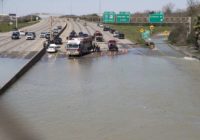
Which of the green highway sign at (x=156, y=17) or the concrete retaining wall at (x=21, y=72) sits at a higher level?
the green highway sign at (x=156, y=17)

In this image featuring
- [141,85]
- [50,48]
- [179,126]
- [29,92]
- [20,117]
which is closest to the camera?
[179,126]

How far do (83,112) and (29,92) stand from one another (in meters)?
9.96

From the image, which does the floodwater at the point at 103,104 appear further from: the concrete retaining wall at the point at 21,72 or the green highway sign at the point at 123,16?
the green highway sign at the point at 123,16

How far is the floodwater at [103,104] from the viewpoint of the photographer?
24.0m

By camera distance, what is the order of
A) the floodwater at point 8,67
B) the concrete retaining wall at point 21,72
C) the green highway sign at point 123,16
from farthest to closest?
1. the green highway sign at point 123,16
2. the floodwater at point 8,67
3. the concrete retaining wall at point 21,72

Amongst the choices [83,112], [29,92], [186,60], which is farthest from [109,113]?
[186,60]

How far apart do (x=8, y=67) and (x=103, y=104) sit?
2619 centimetres

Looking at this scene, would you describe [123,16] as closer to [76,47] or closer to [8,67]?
[76,47]

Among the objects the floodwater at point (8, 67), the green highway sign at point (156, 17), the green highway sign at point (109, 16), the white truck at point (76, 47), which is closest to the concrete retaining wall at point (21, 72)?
the floodwater at point (8, 67)

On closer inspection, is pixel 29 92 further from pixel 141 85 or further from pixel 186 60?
pixel 186 60

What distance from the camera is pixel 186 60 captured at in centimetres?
6669

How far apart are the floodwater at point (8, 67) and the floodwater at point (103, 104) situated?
62.6 inches

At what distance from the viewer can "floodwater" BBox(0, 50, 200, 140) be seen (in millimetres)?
23984

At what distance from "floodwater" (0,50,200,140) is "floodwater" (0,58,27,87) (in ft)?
5.22
